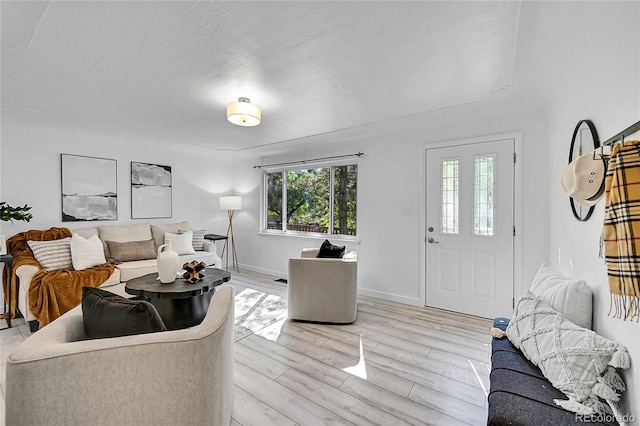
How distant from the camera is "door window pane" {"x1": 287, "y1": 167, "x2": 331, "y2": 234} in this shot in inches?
186

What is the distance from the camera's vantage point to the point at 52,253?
125 inches

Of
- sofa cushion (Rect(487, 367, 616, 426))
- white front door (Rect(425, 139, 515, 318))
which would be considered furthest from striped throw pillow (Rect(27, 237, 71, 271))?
white front door (Rect(425, 139, 515, 318))

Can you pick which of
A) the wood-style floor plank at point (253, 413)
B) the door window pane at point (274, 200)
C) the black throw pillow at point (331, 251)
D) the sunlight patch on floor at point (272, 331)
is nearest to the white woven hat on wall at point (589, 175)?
the wood-style floor plank at point (253, 413)

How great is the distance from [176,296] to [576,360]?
2.58 meters

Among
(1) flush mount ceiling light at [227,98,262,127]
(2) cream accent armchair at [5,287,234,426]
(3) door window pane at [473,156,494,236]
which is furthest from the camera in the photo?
(3) door window pane at [473,156,494,236]

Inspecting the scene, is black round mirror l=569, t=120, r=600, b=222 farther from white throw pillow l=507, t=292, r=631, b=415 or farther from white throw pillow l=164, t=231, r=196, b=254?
white throw pillow l=164, t=231, r=196, b=254

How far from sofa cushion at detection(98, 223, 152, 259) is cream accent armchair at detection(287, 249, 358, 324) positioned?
264 cm

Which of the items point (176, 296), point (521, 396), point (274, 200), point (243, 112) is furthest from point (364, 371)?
point (274, 200)

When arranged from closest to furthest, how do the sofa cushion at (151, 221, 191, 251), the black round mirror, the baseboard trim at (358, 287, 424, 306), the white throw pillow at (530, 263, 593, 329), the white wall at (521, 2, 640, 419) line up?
the white wall at (521, 2, 640, 419) → the white throw pillow at (530, 263, 593, 329) → the black round mirror → the baseboard trim at (358, 287, 424, 306) → the sofa cushion at (151, 221, 191, 251)

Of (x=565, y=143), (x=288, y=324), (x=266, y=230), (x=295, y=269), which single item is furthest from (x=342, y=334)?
(x=266, y=230)

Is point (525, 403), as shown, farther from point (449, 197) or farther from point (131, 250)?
point (131, 250)

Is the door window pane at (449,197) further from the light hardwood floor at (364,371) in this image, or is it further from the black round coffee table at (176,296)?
the black round coffee table at (176,296)

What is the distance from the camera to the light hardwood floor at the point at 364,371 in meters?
1.73

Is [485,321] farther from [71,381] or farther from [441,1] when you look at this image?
[71,381]
